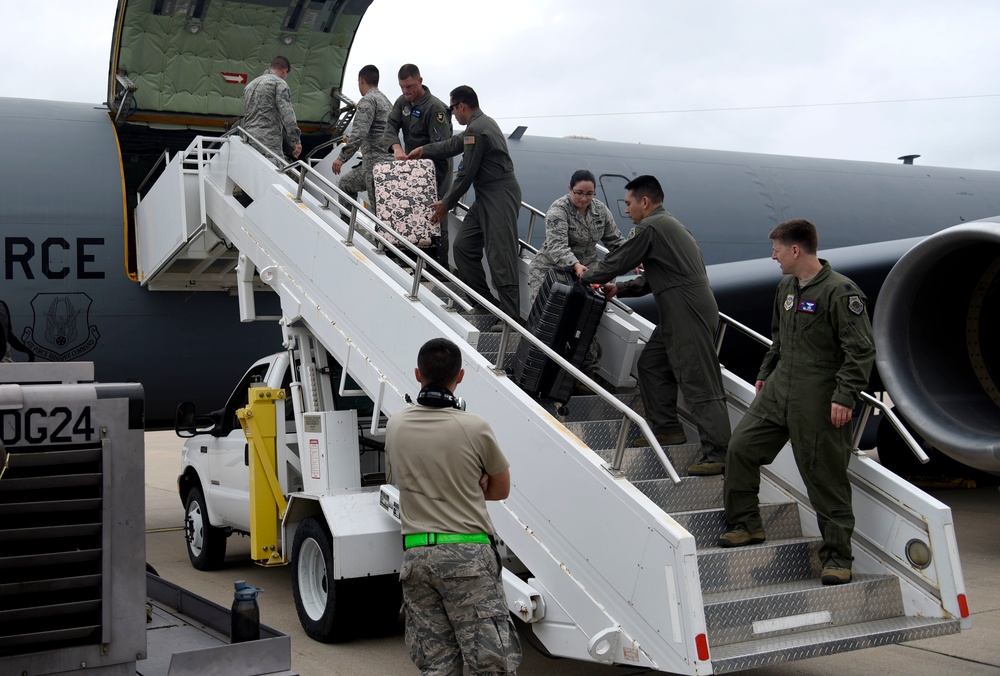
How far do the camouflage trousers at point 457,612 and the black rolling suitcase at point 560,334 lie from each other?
1.79m

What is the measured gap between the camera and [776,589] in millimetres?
4676

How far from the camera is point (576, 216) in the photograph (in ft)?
20.8

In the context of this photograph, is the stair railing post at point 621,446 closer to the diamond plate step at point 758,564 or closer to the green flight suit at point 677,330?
the diamond plate step at point 758,564

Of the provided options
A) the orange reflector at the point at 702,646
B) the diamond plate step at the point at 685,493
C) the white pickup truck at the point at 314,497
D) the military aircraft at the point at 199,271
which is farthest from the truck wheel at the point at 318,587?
the military aircraft at the point at 199,271

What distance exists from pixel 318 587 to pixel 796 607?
2838mm

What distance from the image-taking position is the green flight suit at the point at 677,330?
5.38m

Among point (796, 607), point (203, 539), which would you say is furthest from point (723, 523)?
point (203, 539)

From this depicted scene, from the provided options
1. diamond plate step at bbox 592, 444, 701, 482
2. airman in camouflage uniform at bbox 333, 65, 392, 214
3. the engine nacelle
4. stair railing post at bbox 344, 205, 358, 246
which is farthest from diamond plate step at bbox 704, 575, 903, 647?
airman in camouflage uniform at bbox 333, 65, 392, 214

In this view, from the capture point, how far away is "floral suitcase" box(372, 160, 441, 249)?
687 centimetres

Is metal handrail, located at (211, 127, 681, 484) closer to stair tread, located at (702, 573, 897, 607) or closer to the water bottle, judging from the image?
stair tread, located at (702, 573, 897, 607)

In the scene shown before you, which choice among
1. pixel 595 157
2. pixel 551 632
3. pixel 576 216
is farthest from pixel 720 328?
pixel 595 157

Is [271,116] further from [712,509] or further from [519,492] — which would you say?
[712,509]

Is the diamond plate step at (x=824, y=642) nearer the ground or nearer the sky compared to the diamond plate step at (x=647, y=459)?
nearer the ground

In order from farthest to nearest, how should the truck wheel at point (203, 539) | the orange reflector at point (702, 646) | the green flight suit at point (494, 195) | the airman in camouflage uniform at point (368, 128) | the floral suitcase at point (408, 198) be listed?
the truck wheel at point (203, 539) → the airman in camouflage uniform at point (368, 128) → the floral suitcase at point (408, 198) → the green flight suit at point (494, 195) → the orange reflector at point (702, 646)
